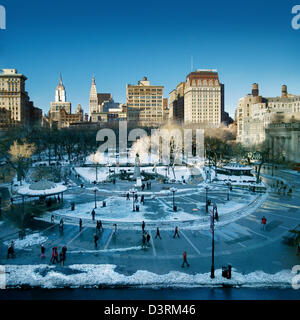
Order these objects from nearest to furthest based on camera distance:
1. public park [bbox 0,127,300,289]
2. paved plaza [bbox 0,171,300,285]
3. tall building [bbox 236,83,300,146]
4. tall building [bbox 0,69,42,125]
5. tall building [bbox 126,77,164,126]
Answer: public park [bbox 0,127,300,289] → paved plaza [bbox 0,171,300,285] → tall building [bbox 236,83,300,146] → tall building [bbox 0,69,42,125] → tall building [bbox 126,77,164,126]

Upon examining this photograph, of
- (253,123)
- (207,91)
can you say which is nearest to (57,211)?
(253,123)

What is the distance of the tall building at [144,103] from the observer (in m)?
185

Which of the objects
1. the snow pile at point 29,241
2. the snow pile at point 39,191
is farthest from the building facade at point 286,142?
the snow pile at point 29,241

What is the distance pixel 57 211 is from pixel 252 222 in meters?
19.6

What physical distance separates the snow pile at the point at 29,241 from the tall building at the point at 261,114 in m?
92.2

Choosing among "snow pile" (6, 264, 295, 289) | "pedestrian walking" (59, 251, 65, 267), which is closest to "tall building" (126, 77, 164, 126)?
"pedestrian walking" (59, 251, 65, 267)

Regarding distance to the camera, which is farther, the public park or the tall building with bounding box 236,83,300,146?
the tall building with bounding box 236,83,300,146

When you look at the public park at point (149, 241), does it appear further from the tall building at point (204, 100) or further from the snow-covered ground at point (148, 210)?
the tall building at point (204, 100)

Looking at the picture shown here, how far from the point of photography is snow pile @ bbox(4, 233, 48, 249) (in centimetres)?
1740

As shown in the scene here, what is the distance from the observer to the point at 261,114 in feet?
408

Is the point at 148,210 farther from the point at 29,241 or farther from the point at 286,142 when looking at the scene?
the point at 286,142

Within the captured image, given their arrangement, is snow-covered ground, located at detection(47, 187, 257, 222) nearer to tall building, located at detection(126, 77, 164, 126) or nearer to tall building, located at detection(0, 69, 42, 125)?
tall building, located at detection(0, 69, 42, 125)

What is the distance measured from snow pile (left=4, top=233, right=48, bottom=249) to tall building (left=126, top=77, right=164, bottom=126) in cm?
16861

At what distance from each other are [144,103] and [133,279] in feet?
593
